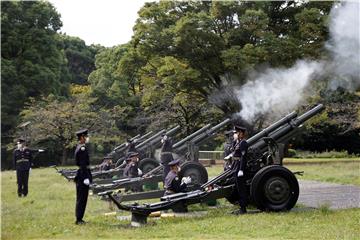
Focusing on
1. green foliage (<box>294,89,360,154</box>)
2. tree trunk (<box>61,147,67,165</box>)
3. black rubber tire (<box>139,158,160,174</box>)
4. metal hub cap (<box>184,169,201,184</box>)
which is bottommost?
metal hub cap (<box>184,169,201,184</box>)

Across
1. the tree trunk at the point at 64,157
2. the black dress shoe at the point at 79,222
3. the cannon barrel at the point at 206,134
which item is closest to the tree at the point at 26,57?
the tree trunk at the point at 64,157

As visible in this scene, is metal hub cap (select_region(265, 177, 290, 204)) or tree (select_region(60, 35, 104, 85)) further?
tree (select_region(60, 35, 104, 85))

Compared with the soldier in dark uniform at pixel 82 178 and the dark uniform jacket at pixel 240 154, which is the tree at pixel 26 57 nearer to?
the soldier in dark uniform at pixel 82 178

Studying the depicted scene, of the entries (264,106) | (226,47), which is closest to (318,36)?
(226,47)

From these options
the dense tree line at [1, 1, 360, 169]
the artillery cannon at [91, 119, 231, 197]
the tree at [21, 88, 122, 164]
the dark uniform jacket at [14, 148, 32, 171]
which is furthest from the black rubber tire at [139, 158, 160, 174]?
the tree at [21, 88, 122, 164]

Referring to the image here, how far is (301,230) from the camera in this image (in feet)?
26.0

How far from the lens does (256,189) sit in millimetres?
9789

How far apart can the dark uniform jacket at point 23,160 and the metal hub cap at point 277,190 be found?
26.3ft

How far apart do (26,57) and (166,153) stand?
2496cm

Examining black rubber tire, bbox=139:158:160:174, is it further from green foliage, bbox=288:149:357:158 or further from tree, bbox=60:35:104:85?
tree, bbox=60:35:104:85

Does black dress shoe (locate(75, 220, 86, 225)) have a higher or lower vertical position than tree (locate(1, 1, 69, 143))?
lower

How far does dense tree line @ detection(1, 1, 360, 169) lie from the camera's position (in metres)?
23.9

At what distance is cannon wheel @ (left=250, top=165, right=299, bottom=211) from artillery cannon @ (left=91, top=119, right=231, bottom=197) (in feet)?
4.08

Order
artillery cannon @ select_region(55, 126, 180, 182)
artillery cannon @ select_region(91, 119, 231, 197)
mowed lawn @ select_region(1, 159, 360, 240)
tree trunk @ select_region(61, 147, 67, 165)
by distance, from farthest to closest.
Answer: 1. tree trunk @ select_region(61, 147, 67, 165)
2. artillery cannon @ select_region(55, 126, 180, 182)
3. artillery cannon @ select_region(91, 119, 231, 197)
4. mowed lawn @ select_region(1, 159, 360, 240)
